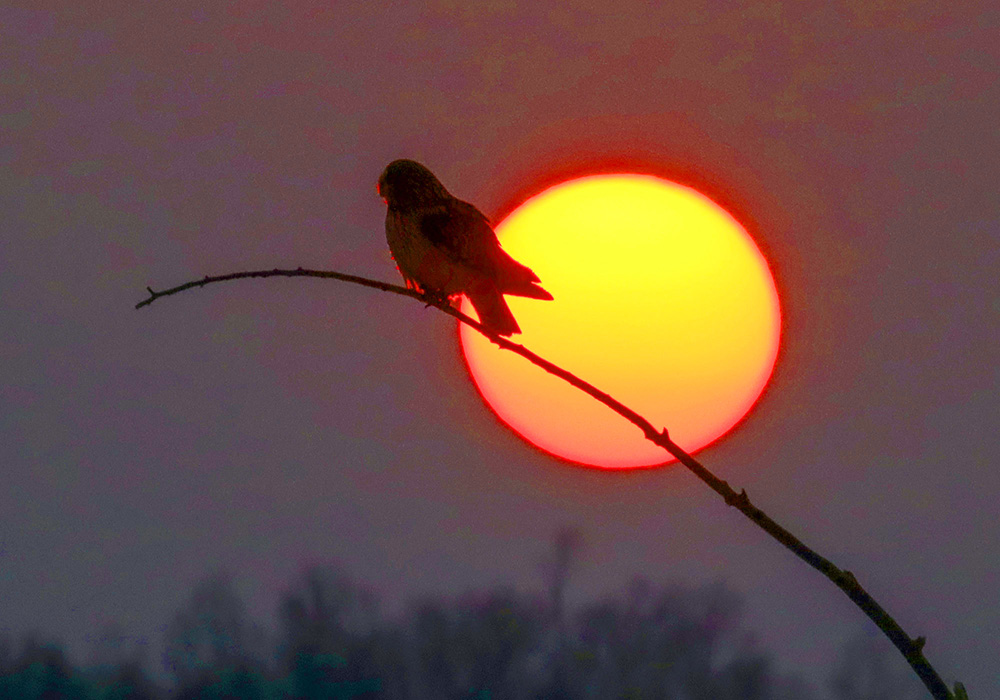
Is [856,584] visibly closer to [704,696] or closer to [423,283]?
[423,283]

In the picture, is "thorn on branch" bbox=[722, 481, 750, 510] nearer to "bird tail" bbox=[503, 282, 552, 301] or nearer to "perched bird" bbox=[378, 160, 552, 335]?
"bird tail" bbox=[503, 282, 552, 301]

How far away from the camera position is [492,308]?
672 cm

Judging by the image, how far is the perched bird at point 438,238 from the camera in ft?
21.5

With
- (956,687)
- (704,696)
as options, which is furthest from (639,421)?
(704,696)

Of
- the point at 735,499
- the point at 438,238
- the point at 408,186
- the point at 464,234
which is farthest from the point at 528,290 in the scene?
the point at 735,499

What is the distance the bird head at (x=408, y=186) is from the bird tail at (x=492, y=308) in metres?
0.54

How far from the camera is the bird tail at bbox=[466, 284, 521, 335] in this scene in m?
6.66

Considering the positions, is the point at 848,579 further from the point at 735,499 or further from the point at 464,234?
the point at 464,234

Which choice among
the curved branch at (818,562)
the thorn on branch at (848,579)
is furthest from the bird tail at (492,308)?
the thorn on branch at (848,579)

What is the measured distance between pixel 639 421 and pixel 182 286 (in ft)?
3.26

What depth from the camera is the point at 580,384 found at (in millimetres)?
1830

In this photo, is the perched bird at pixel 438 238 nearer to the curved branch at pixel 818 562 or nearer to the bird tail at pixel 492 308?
the bird tail at pixel 492 308

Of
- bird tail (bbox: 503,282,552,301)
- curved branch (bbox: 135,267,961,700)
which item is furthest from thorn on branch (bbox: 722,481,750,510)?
bird tail (bbox: 503,282,552,301)

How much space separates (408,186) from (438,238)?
1.09ft
